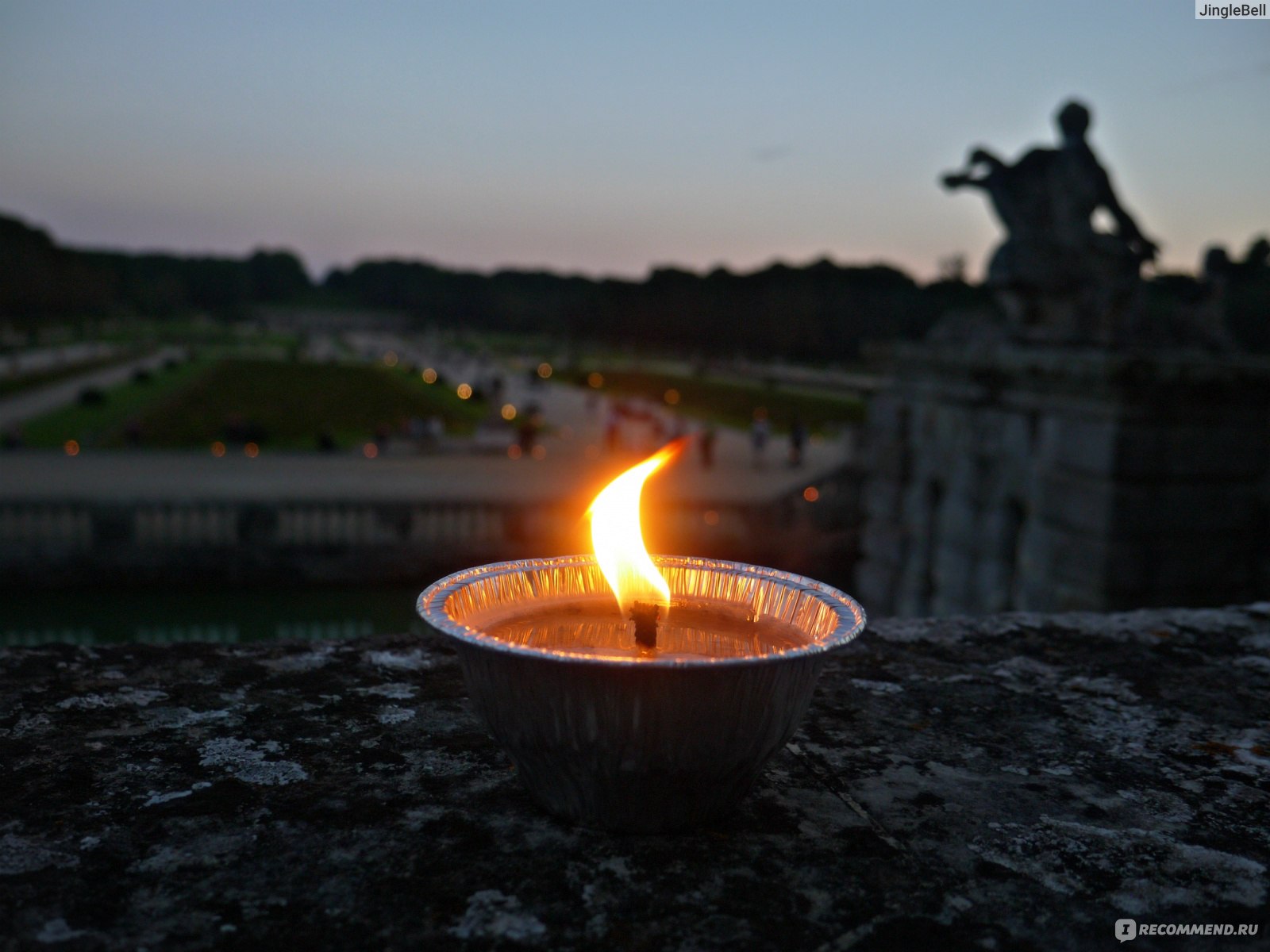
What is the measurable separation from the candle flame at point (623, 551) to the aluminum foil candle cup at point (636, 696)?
9 cm

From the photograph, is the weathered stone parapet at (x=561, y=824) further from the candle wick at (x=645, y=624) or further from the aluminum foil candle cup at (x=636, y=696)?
the candle wick at (x=645, y=624)

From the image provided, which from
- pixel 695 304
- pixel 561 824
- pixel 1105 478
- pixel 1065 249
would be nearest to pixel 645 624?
pixel 561 824

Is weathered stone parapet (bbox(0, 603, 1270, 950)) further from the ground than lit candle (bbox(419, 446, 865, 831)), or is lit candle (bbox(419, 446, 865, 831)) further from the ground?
lit candle (bbox(419, 446, 865, 831))

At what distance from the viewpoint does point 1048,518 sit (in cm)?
792

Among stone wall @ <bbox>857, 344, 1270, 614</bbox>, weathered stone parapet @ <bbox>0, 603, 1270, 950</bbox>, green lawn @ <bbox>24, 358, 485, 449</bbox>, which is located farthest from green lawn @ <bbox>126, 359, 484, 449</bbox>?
weathered stone parapet @ <bbox>0, 603, 1270, 950</bbox>

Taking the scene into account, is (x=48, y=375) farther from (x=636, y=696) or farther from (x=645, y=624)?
(x=636, y=696)

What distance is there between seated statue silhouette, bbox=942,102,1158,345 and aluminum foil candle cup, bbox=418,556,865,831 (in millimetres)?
7272

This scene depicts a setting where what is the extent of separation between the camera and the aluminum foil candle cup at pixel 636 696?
4.62 ft

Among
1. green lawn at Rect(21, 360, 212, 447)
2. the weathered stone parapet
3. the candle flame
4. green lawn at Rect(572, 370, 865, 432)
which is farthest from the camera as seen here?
green lawn at Rect(572, 370, 865, 432)

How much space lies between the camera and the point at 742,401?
41.4 metres

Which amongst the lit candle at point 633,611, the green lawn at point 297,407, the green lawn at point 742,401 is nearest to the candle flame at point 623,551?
the lit candle at point 633,611

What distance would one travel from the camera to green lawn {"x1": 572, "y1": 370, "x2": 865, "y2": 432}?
35250 millimetres

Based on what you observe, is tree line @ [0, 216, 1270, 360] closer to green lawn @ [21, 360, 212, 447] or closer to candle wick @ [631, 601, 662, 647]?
green lawn @ [21, 360, 212, 447]

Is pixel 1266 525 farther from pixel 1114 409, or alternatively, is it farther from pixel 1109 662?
pixel 1109 662
